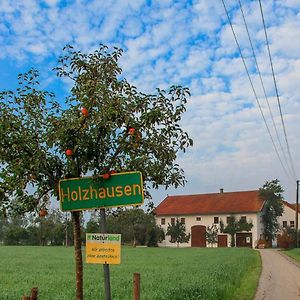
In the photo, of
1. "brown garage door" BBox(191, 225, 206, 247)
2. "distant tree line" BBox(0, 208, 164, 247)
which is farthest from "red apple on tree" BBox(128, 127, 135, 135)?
"brown garage door" BBox(191, 225, 206, 247)

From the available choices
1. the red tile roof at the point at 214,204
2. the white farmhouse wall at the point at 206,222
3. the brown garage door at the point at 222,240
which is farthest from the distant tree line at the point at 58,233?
the brown garage door at the point at 222,240

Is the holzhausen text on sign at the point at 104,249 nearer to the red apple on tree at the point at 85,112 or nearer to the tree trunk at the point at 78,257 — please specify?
the tree trunk at the point at 78,257

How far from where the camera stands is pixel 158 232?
3435 inches

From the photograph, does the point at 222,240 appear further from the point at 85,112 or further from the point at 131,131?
the point at 85,112

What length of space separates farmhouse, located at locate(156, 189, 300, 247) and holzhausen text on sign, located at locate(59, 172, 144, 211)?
7465cm

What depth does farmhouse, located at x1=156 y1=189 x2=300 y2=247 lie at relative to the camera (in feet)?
271

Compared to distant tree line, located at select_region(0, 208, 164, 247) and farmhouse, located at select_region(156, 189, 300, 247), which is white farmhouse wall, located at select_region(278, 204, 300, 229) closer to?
farmhouse, located at select_region(156, 189, 300, 247)

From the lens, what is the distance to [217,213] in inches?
3516

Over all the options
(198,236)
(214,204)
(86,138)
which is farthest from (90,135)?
(214,204)

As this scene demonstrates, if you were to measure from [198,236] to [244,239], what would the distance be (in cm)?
997

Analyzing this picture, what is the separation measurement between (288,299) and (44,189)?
35.4 ft

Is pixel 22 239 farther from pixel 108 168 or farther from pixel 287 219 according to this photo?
pixel 108 168

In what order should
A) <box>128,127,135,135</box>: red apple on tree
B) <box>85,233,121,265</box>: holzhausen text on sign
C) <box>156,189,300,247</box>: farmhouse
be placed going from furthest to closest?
<box>156,189,300,247</box>: farmhouse < <box>128,127,135,135</box>: red apple on tree < <box>85,233,121,265</box>: holzhausen text on sign

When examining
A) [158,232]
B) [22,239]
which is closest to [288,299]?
[158,232]
